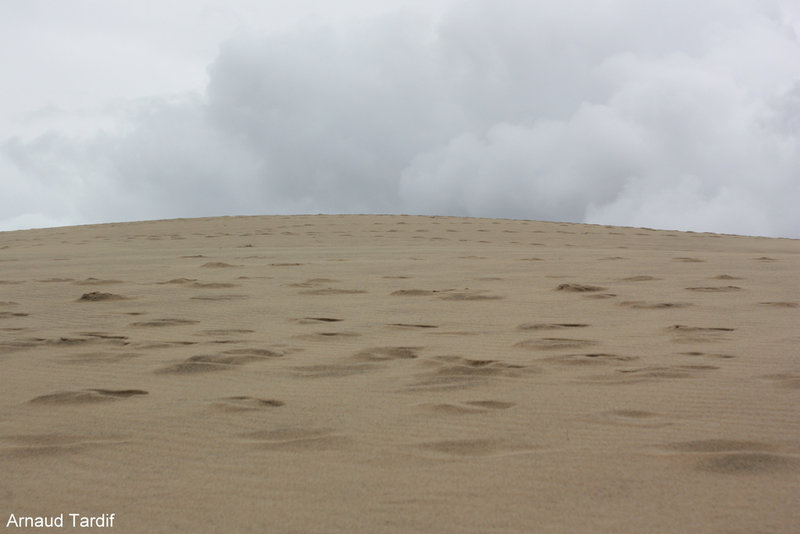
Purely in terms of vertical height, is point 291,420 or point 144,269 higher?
point 144,269

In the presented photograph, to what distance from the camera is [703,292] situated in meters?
5.43

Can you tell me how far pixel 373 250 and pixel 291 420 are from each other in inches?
282

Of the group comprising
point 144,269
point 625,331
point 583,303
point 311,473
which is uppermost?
point 144,269

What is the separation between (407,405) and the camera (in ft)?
8.69

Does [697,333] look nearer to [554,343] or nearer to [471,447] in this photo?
[554,343]

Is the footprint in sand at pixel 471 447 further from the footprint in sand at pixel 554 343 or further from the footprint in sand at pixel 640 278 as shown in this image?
the footprint in sand at pixel 640 278

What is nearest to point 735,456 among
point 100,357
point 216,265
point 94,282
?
point 100,357

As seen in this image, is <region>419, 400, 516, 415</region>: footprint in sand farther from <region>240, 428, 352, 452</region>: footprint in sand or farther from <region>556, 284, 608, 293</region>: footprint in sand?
<region>556, 284, 608, 293</region>: footprint in sand

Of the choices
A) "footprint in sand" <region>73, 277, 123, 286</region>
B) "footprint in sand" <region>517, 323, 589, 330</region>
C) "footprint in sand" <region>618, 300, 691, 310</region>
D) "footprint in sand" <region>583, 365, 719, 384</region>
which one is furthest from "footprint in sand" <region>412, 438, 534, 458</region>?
"footprint in sand" <region>73, 277, 123, 286</region>

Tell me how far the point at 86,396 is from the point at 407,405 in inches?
46.0

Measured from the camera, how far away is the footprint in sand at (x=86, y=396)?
109 inches

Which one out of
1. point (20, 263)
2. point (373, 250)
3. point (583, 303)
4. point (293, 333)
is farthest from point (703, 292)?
point (20, 263)

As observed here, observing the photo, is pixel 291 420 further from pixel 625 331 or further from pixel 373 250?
pixel 373 250

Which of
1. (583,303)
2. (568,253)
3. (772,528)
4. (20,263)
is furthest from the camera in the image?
(568,253)
